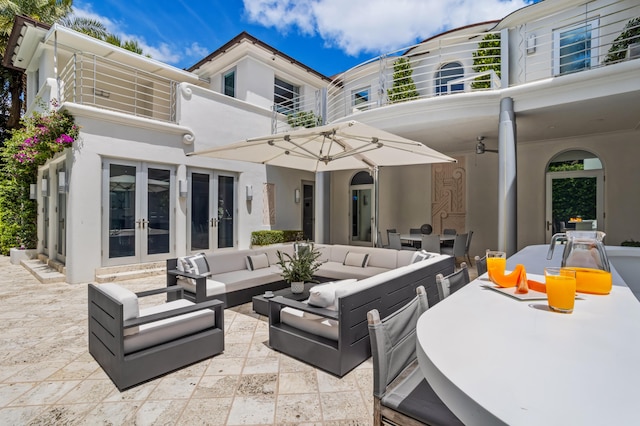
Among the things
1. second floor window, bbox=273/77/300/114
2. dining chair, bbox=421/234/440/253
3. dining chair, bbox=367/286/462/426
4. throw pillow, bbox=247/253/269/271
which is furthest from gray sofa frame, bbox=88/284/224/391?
second floor window, bbox=273/77/300/114

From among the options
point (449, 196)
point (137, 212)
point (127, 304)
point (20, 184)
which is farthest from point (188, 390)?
point (20, 184)

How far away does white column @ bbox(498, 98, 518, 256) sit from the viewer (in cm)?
598

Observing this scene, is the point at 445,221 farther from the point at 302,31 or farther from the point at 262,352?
the point at 302,31

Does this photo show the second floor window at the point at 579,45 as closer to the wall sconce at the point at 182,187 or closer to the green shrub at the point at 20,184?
the wall sconce at the point at 182,187

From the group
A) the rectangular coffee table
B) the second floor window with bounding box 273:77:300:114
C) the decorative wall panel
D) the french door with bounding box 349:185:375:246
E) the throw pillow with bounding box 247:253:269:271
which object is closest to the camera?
the rectangular coffee table

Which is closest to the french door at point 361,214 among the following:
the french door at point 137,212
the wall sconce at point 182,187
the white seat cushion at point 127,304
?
the wall sconce at point 182,187

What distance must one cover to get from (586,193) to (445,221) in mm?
3528

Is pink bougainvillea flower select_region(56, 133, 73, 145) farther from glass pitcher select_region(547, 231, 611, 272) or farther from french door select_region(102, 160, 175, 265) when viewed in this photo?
glass pitcher select_region(547, 231, 611, 272)

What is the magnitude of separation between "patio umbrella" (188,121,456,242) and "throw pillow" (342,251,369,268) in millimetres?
1239

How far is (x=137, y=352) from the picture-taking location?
2.78 metres

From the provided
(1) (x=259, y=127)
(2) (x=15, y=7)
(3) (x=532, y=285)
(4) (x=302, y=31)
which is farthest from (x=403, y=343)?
(2) (x=15, y=7)

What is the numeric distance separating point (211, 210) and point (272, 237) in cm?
196

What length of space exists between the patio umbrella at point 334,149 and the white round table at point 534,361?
2.79 metres

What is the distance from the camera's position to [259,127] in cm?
980
